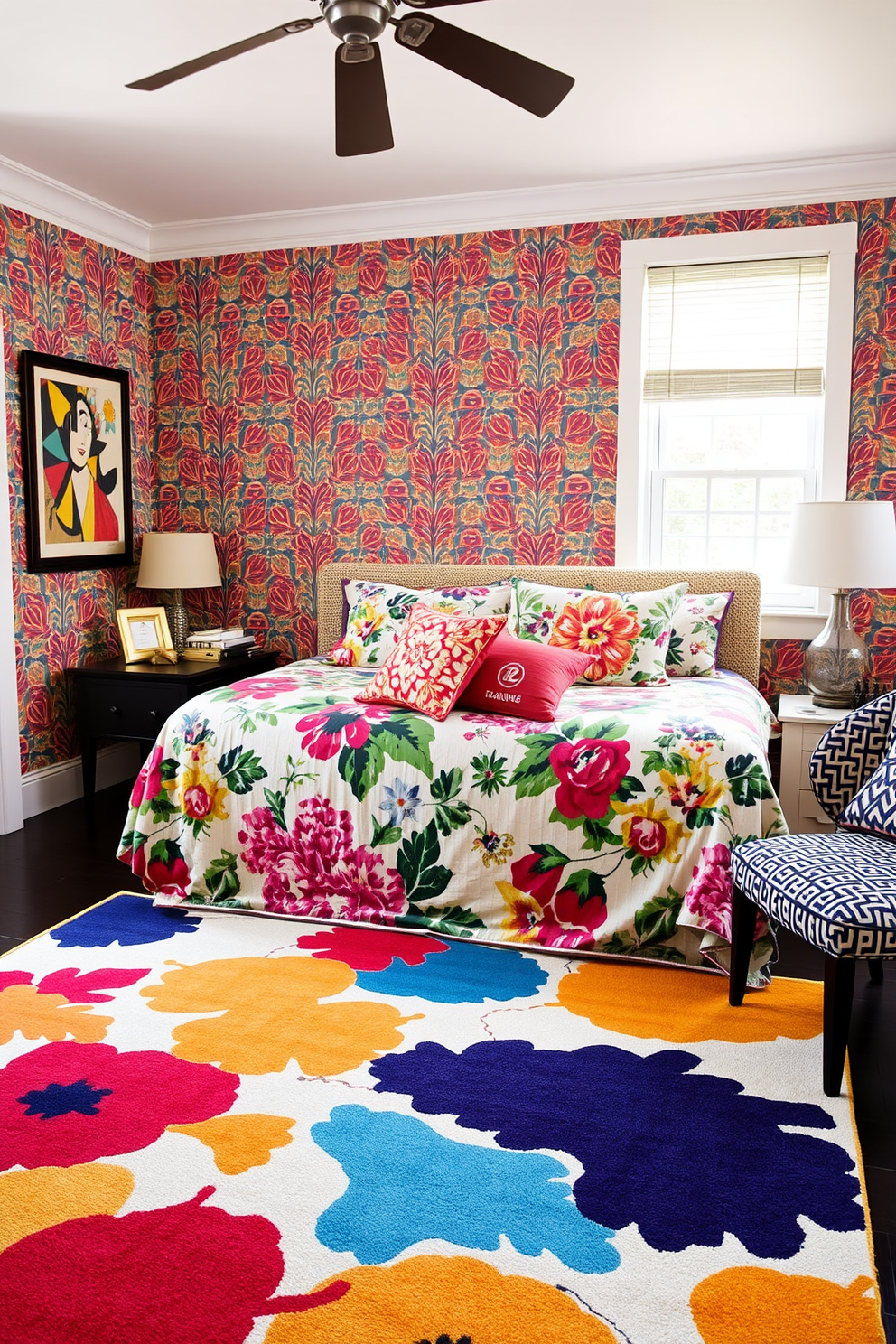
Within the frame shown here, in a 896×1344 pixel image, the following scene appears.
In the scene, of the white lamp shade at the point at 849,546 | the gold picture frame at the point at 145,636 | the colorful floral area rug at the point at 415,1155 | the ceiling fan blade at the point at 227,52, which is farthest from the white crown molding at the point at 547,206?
the colorful floral area rug at the point at 415,1155

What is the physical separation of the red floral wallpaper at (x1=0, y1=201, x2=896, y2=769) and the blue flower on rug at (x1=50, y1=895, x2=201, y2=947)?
133cm

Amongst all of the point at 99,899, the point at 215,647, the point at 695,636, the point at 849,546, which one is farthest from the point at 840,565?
the point at 99,899

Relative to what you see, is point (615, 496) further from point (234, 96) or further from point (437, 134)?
point (234, 96)

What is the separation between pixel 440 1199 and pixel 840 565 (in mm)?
2600

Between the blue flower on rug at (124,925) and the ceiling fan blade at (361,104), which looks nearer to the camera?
the ceiling fan blade at (361,104)

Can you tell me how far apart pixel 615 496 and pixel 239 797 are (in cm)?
214

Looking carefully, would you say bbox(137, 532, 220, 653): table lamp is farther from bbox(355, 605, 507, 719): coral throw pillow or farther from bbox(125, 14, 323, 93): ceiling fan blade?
→ bbox(125, 14, 323, 93): ceiling fan blade

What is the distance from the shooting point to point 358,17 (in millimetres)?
2098

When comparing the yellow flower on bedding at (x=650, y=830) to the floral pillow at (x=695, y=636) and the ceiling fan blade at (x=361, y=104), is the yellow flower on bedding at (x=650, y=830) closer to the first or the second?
the floral pillow at (x=695, y=636)

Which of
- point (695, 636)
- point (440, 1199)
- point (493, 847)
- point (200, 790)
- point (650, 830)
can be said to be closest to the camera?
point (440, 1199)

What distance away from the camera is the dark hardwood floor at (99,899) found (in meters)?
1.90

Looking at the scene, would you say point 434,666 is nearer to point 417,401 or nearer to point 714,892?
point 714,892

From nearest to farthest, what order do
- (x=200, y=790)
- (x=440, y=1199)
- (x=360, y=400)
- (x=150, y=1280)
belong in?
(x=150, y=1280)
(x=440, y=1199)
(x=200, y=790)
(x=360, y=400)

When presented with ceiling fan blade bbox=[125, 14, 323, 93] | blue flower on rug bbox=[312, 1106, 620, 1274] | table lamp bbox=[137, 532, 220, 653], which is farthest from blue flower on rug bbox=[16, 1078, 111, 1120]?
table lamp bbox=[137, 532, 220, 653]
